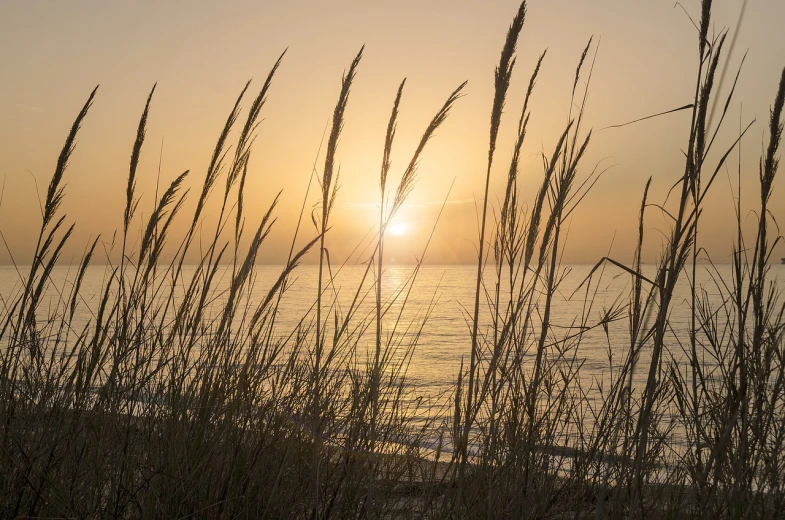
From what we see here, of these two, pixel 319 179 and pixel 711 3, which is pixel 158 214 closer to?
pixel 319 179

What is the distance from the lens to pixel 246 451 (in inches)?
71.3

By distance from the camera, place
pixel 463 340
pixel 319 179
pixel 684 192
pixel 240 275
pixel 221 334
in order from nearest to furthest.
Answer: pixel 684 192, pixel 319 179, pixel 240 275, pixel 221 334, pixel 463 340

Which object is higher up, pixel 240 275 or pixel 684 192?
pixel 684 192

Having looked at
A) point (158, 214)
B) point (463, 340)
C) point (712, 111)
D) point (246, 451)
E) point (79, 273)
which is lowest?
point (463, 340)

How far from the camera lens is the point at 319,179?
1.54m

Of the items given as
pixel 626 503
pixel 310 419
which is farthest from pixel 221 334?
pixel 626 503

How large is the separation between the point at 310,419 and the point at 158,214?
972 mm

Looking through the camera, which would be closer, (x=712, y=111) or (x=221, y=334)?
(x=712, y=111)

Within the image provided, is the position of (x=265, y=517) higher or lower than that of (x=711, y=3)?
lower

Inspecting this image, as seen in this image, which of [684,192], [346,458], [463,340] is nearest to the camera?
[684,192]

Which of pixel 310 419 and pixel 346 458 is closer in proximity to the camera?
Result: pixel 346 458

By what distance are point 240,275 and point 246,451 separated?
0.51m

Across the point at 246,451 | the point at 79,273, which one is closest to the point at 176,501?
the point at 246,451

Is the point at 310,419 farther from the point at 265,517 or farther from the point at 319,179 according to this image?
the point at 319,179
